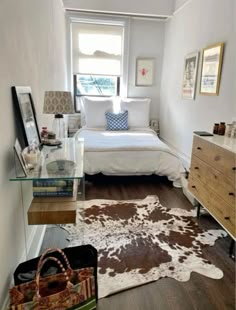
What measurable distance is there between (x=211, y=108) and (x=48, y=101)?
2075 mm

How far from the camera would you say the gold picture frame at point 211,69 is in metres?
2.94

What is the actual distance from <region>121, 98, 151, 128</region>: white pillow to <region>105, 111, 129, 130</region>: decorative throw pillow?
22 centimetres

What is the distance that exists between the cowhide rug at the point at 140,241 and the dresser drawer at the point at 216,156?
0.66 metres

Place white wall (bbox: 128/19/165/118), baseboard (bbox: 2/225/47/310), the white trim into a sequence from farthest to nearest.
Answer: white wall (bbox: 128/19/165/118)
the white trim
baseboard (bbox: 2/225/47/310)

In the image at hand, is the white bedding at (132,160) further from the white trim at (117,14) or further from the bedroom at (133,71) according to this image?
the white trim at (117,14)

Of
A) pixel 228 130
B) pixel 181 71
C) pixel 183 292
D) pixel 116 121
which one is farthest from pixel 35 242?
pixel 181 71

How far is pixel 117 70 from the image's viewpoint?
5.14m

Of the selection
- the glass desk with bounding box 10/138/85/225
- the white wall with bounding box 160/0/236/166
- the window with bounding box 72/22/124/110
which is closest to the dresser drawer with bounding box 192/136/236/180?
the white wall with bounding box 160/0/236/166

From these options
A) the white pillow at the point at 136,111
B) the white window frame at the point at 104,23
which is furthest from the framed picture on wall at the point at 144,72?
the white pillow at the point at 136,111

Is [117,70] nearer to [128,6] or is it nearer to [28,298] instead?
[128,6]

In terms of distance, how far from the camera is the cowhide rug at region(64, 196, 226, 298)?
180 centimetres

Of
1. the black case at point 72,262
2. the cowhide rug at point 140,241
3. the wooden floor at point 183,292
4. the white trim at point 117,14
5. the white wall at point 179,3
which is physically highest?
the white wall at point 179,3

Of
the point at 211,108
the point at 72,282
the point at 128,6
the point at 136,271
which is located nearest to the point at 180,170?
the point at 211,108

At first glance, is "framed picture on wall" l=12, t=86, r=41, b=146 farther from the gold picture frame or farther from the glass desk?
the gold picture frame
